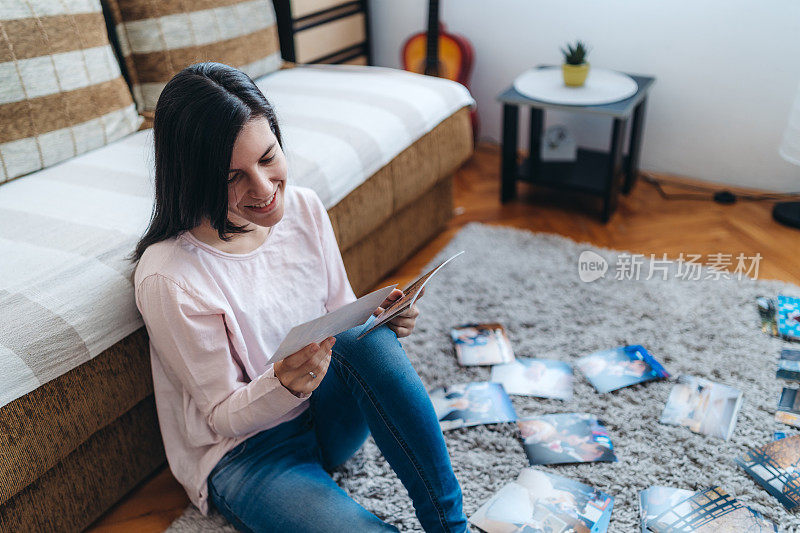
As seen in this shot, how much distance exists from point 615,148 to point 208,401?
1.57 meters

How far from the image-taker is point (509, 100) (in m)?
2.11

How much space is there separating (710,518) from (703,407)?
0.30 meters

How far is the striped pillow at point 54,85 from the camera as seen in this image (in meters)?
1.39

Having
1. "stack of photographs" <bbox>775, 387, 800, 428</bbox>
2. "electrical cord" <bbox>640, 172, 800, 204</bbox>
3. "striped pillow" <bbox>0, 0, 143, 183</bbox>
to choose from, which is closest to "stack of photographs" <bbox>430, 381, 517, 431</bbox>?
"stack of photographs" <bbox>775, 387, 800, 428</bbox>

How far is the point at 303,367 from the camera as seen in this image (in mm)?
917

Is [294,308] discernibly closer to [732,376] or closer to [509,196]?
[732,376]

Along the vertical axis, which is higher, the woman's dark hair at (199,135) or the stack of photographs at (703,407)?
the woman's dark hair at (199,135)

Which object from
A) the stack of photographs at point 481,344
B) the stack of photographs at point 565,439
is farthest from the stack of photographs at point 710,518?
the stack of photographs at point 481,344

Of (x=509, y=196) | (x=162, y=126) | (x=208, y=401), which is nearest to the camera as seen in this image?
(x=162, y=126)

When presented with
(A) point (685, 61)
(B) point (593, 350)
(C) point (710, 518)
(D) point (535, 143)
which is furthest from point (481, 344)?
(A) point (685, 61)

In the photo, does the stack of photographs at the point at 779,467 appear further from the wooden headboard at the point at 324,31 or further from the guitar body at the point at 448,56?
the wooden headboard at the point at 324,31

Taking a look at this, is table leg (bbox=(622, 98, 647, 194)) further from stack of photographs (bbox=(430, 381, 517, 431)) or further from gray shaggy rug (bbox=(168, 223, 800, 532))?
stack of photographs (bbox=(430, 381, 517, 431))

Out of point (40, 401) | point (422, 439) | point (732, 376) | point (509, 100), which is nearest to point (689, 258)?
point (732, 376)

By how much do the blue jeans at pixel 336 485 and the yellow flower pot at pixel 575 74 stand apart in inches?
55.2
